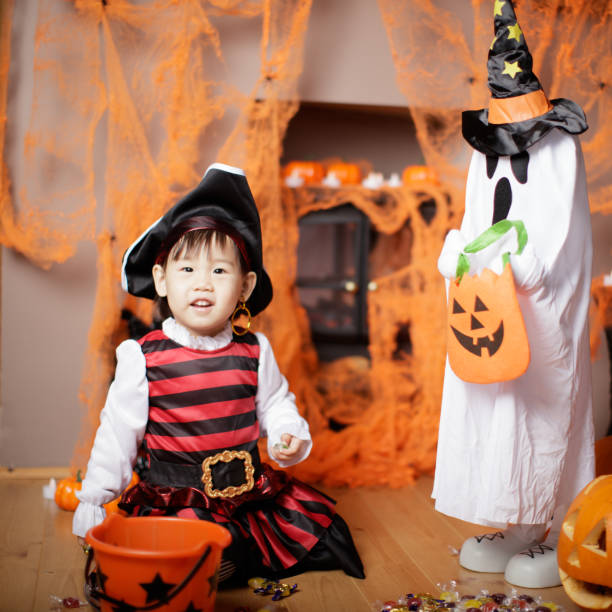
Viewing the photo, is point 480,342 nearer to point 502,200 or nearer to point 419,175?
point 502,200

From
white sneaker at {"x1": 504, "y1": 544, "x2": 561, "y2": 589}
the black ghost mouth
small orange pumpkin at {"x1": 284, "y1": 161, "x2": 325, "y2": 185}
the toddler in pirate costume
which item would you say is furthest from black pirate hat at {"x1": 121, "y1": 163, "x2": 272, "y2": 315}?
small orange pumpkin at {"x1": 284, "y1": 161, "x2": 325, "y2": 185}

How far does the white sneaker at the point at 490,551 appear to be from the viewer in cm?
170

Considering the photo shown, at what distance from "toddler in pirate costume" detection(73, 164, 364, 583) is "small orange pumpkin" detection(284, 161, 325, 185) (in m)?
1.19

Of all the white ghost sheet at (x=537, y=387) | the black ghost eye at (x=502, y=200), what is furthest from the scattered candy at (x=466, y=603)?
the black ghost eye at (x=502, y=200)

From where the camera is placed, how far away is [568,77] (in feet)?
7.37

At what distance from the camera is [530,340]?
1.56 m

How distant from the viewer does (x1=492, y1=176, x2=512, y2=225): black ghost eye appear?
5.31ft

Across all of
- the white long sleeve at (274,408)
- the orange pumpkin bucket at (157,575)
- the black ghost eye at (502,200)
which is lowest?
the orange pumpkin bucket at (157,575)

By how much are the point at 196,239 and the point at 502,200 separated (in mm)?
703

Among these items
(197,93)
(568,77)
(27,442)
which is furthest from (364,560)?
(568,77)

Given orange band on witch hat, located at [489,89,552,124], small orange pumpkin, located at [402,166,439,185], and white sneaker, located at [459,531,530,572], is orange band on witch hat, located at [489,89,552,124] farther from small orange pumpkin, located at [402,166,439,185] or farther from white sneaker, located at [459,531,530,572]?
small orange pumpkin, located at [402,166,439,185]

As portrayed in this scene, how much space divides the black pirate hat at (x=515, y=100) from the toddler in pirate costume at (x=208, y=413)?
1.98 ft

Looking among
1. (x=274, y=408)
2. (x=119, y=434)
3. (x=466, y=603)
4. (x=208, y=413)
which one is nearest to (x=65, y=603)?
(x=119, y=434)

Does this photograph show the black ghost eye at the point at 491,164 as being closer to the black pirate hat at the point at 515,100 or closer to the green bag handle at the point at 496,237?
the black pirate hat at the point at 515,100
